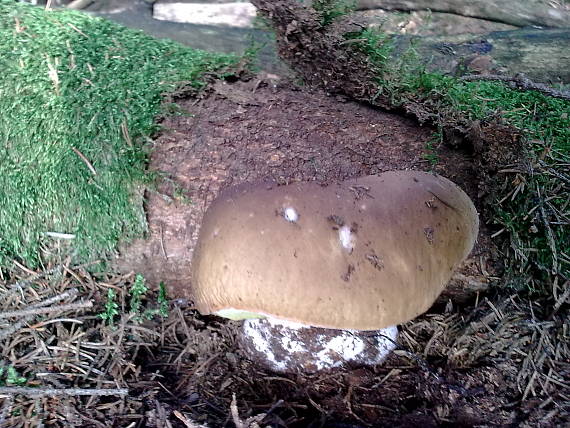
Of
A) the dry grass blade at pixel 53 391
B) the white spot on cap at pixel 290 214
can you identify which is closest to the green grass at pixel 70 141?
the dry grass blade at pixel 53 391

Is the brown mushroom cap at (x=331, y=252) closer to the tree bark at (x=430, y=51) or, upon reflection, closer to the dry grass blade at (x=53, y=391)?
the dry grass blade at (x=53, y=391)

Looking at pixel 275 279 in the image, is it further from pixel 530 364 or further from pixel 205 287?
pixel 530 364

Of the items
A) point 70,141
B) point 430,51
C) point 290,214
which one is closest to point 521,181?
point 290,214

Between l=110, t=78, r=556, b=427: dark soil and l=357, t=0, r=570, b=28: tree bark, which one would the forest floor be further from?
l=357, t=0, r=570, b=28: tree bark

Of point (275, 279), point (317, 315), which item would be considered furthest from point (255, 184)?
point (317, 315)

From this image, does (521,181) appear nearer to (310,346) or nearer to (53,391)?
(310,346)
